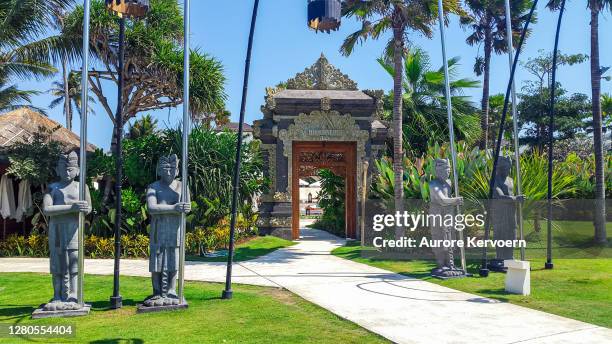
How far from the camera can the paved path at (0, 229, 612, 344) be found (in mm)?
5582

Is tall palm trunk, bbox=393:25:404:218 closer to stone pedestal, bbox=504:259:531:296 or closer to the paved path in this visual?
the paved path

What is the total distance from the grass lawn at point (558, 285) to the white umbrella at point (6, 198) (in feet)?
35.7

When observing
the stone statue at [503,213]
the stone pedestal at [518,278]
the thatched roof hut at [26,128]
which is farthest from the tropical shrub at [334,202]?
the stone pedestal at [518,278]

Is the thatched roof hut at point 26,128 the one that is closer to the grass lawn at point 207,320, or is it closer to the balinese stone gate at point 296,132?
the balinese stone gate at point 296,132

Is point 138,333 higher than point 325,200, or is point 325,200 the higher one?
point 325,200

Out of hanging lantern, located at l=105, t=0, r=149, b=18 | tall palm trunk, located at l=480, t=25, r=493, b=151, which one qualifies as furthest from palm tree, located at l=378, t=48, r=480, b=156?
hanging lantern, located at l=105, t=0, r=149, b=18

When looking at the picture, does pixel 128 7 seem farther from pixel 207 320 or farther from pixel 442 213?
pixel 442 213

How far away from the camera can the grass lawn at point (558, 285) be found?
6914 millimetres

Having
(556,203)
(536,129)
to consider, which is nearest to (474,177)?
(556,203)

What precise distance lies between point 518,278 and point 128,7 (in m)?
7.56

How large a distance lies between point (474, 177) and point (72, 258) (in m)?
10.3

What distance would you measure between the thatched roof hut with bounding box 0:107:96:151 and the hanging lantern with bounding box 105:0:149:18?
31.3ft

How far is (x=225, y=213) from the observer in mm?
15586

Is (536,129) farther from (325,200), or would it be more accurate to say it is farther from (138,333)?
(138,333)
